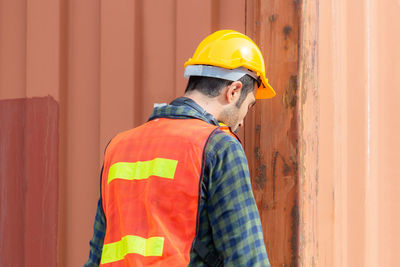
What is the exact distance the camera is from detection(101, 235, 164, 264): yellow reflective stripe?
162 cm

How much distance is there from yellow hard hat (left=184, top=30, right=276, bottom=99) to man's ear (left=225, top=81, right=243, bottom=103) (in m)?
0.03

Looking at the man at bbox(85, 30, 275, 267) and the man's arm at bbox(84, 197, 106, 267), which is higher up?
the man at bbox(85, 30, 275, 267)

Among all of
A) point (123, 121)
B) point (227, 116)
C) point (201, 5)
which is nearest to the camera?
point (227, 116)

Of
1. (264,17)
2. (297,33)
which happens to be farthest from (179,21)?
(297,33)

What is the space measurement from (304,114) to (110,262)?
1.18 meters

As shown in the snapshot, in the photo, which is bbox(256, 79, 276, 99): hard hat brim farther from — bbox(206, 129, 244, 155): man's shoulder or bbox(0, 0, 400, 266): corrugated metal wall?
bbox(206, 129, 244, 155): man's shoulder

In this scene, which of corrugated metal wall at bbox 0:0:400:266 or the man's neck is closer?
the man's neck

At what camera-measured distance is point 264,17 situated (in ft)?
8.36

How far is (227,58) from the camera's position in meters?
2.03

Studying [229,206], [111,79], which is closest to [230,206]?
[229,206]

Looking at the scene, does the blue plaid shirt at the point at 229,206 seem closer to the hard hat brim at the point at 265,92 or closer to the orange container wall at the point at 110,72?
the hard hat brim at the point at 265,92

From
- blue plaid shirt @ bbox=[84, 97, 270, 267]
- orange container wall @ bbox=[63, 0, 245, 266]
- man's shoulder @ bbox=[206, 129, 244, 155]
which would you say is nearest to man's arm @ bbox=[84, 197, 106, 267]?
blue plaid shirt @ bbox=[84, 97, 270, 267]
